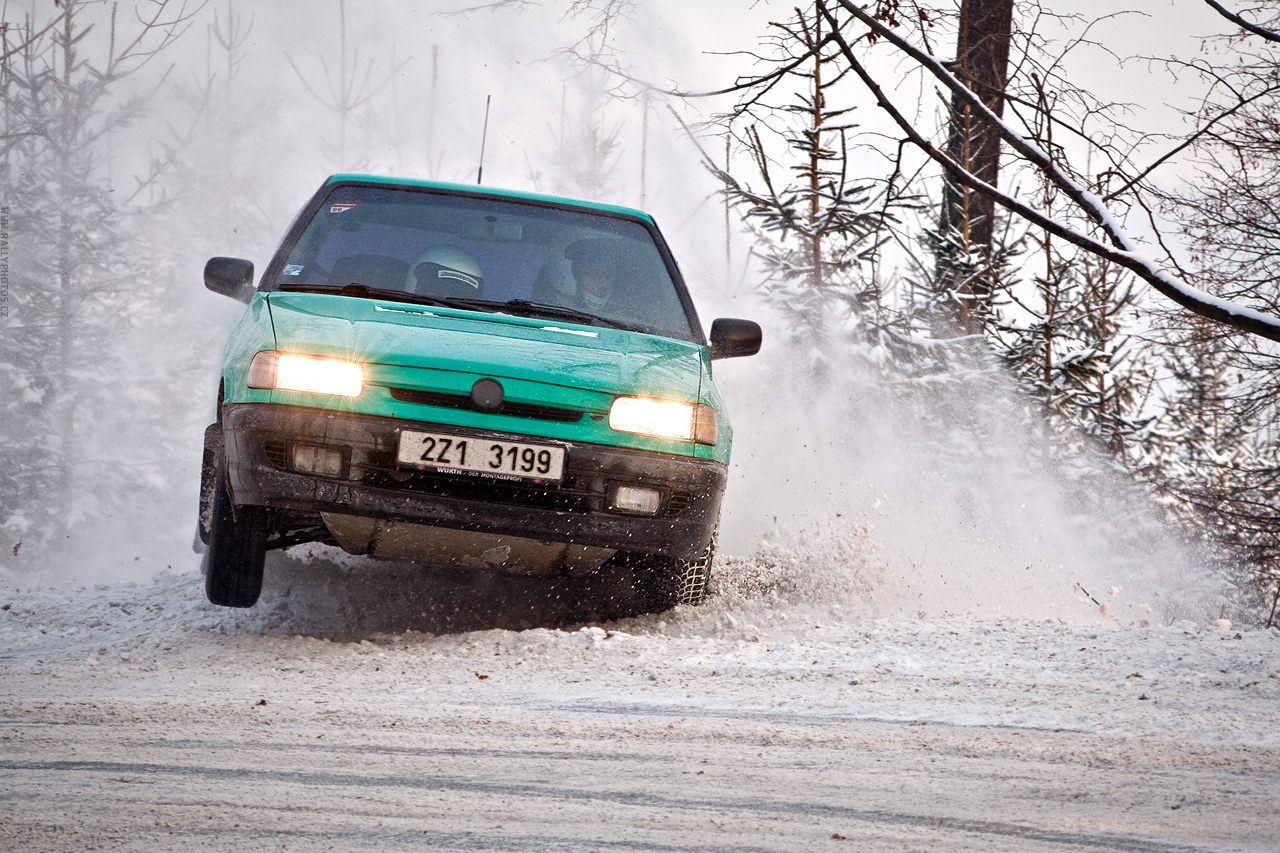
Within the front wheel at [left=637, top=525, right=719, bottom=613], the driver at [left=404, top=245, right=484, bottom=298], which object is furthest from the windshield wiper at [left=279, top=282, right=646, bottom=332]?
the front wheel at [left=637, top=525, right=719, bottom=613]

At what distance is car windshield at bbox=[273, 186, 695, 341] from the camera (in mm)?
4742

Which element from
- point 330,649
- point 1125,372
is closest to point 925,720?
point 330,649

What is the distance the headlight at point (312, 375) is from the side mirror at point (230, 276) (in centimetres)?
116

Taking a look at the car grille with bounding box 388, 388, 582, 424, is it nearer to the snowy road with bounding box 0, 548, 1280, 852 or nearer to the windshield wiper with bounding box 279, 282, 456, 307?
the windshield wiper with bounding box 279, 282, 456, 307

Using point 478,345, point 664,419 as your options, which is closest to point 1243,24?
point 664,419

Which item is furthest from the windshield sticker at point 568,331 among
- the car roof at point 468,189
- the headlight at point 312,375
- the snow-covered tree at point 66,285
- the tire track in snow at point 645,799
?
the snow-covered tree at point 66,285

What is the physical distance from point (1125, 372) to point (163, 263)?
23.4 meters

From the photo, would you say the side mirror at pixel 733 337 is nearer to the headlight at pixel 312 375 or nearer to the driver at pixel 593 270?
the driver at pixel 593 270

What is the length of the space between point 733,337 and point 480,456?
68.3 inches

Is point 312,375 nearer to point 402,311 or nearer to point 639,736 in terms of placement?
point 402,311

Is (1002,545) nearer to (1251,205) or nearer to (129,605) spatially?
(1251,205)

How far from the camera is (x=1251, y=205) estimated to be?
10.1 metres

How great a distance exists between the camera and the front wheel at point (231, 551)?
4.35 metres
